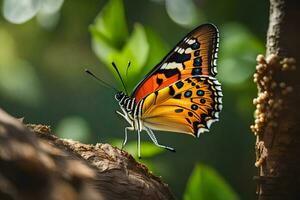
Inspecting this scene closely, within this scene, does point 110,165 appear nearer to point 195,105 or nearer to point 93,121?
point 195,105

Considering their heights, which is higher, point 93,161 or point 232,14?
point 232,14

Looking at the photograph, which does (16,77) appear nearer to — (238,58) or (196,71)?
(238,58)

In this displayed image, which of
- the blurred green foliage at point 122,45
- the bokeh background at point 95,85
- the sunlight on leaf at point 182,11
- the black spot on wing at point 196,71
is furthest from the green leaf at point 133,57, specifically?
the bokeh background at point 95,85

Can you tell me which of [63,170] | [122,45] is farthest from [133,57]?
[63,170]

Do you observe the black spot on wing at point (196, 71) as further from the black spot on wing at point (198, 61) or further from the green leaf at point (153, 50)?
the green leaf at point (153, 50)

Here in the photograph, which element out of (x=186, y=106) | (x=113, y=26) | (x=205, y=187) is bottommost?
(x=205, y=187)

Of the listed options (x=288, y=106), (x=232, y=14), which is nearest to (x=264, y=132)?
(x=288, y=106)

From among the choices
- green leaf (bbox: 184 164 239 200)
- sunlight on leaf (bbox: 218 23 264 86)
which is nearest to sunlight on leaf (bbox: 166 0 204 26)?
sunlight on leaf (bbox: 218 23 264 86)
